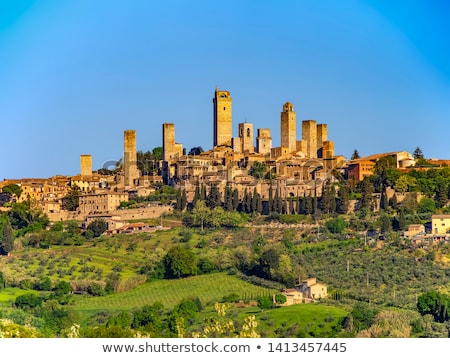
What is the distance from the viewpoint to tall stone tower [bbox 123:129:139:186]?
4216 cm

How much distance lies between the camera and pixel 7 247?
3528 centimetres

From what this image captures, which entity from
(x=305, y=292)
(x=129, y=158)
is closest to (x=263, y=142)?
(x=129, y=158)

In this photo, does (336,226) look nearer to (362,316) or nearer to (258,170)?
(258,170)

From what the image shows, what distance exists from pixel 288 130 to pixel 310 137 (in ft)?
2.81

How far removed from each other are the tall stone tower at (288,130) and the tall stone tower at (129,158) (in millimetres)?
5543

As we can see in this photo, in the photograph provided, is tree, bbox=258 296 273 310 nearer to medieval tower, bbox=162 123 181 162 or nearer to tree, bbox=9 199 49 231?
tree, bbox=9 199 49 231

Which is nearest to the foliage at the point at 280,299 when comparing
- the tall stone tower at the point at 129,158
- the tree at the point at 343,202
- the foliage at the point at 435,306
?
the foliage at the point at 435,306

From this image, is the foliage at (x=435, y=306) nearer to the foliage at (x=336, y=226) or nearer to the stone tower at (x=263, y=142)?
the foliage at (x=336, y=226)

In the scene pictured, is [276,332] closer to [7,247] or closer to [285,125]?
[7,247]

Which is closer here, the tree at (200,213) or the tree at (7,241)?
the tree at (7,241)

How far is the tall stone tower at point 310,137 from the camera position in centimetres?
4341

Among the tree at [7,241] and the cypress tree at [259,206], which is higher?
the cypress tree at [259,206]
